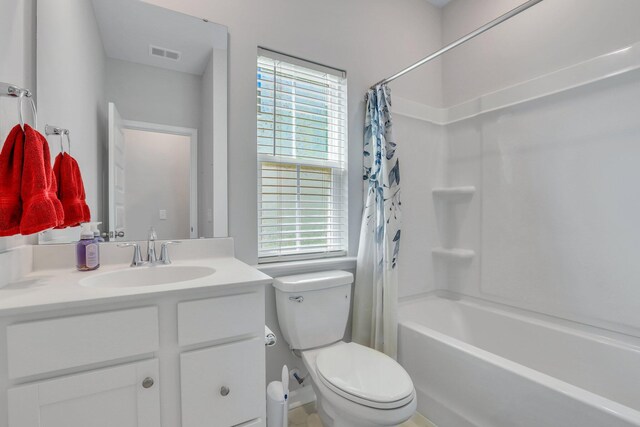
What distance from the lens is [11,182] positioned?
843 millimetres

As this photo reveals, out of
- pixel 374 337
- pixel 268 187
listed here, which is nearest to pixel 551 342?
pixel 374 337

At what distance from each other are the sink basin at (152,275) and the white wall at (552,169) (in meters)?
1.88

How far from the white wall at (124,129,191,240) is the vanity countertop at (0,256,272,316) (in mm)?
240

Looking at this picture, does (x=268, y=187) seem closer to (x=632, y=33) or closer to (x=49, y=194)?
(x=49, y=194)

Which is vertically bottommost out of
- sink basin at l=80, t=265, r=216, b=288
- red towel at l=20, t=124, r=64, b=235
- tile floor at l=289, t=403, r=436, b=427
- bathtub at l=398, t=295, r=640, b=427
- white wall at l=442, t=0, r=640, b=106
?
tile floor at l=289, t=403, r=436, b=427

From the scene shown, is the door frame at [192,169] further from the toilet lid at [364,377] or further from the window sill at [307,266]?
the toilet lid at [364,377]

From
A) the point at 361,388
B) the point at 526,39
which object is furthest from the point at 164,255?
the point at 526,39


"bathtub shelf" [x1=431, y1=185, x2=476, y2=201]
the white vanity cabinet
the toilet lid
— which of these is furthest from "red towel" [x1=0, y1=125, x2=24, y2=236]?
"bathtub shelf" [x1=431, y1=185, x2=476, y2=201]

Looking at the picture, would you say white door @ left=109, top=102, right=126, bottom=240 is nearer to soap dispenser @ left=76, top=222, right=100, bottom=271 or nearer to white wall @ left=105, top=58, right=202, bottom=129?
white wall @ left=105, top=58, right=202, bottom=129

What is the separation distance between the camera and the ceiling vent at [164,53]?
1360 millimetres

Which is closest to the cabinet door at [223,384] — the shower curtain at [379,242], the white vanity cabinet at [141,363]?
the white vanity cabinet at [141,363]

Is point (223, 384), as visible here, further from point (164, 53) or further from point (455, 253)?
point (455, 253)

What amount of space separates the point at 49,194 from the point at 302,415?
61.9 inches

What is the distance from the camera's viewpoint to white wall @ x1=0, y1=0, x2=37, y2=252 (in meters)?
0.92
